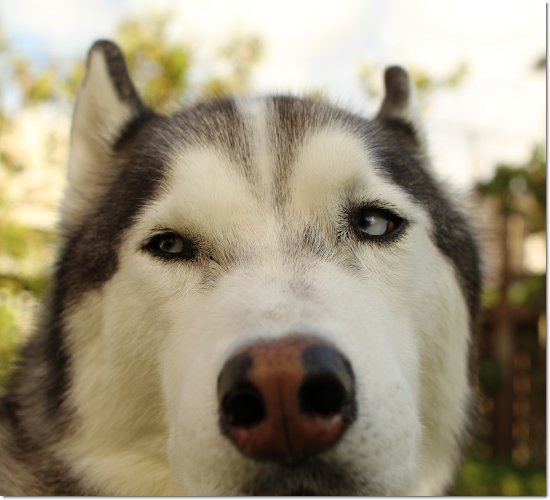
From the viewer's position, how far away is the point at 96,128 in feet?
8.75

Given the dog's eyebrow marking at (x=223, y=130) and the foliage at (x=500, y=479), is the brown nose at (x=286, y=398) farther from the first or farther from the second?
the foliage at (x=500, y=479)

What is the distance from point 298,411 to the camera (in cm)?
116

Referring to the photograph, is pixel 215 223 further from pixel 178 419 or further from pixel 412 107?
pixel 412 107

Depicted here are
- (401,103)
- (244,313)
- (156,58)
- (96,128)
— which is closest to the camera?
(244,313)

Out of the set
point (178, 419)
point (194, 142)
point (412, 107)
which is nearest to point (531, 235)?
point (412, 107)

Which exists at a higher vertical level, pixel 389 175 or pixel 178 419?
pixel 389 175

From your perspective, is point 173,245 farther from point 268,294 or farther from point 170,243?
point 268,294

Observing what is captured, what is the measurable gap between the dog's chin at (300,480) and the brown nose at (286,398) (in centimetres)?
6

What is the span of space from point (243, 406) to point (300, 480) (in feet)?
0.90

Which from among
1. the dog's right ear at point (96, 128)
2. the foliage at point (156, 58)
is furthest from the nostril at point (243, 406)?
the foliage at point (156, 58)

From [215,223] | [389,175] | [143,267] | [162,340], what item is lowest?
[162,340]

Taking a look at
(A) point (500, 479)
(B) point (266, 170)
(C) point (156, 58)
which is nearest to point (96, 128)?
(B) point (266, 170)

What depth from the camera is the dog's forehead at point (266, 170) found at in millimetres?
1848

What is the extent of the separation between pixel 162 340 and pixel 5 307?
3.80 m
